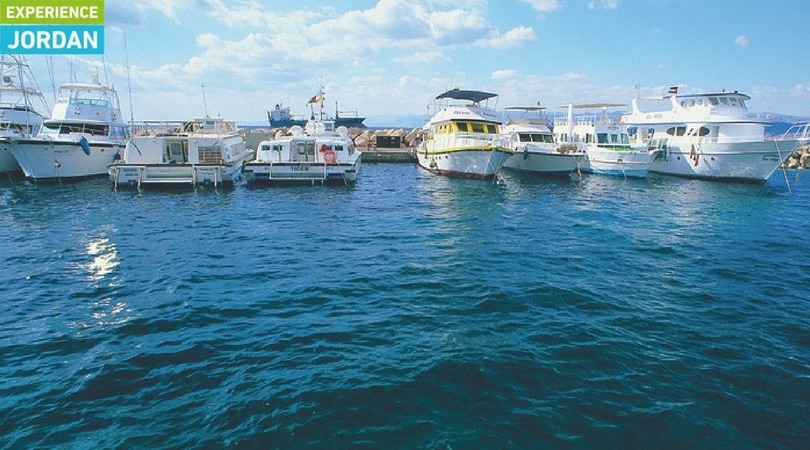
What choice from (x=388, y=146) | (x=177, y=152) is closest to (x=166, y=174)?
(x=177, y=152)

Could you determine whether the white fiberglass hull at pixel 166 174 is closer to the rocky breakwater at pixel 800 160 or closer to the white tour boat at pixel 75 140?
the white tour boat at pixel 75 140

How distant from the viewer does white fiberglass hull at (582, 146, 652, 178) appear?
117ft

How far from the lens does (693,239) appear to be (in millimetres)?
17281

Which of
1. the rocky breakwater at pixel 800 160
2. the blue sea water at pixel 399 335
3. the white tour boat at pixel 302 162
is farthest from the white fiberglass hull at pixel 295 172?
the rocky breakwater at pixel 800 160

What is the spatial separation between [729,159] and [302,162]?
32878 mm

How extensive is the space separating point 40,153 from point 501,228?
30.1 metres

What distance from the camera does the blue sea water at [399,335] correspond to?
6.24m

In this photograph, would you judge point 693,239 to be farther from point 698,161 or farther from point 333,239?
point 698,161

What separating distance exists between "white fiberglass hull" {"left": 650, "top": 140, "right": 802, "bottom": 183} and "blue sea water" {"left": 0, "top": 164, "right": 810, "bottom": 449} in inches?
690

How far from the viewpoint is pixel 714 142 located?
34.1m

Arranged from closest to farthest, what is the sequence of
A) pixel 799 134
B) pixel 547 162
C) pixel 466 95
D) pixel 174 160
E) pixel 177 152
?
pixel 174 160 < pixel 177 152 < pixel 799 134 < pixel 547 162 < pixel 466 95

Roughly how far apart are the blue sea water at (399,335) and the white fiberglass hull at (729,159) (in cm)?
1752

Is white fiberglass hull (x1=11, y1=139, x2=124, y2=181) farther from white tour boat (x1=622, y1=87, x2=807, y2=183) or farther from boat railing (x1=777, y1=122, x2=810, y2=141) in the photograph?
boat railing (x1=777, y1=122, x2=810, y2=141)

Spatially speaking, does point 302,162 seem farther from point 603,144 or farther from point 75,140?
point 603,144
